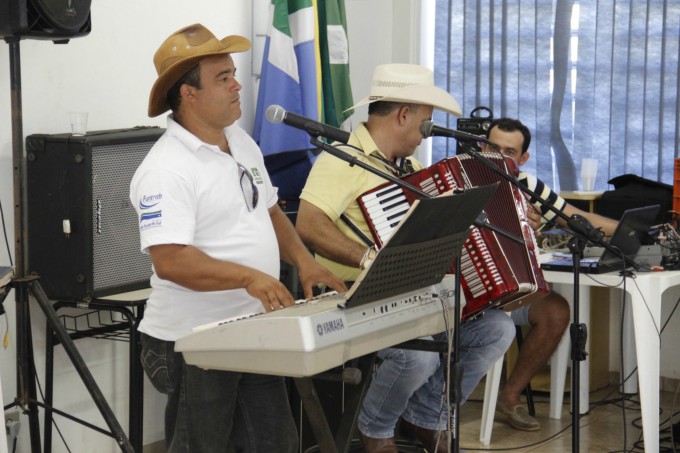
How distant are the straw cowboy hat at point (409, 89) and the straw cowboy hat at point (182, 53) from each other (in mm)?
909

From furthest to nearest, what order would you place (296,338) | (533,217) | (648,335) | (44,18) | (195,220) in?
(533,217), (648,335), (44,18), (195,220), (296,338)

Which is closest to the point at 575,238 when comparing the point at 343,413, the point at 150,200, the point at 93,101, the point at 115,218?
the point at 343,413

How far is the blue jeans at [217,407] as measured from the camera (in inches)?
96.0

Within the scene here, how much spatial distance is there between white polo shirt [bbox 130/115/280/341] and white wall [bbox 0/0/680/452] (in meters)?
0.93

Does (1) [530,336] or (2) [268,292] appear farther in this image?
(1) [530,336]

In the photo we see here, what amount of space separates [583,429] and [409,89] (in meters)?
1.79

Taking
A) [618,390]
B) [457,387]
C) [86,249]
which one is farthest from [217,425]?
[618,390]

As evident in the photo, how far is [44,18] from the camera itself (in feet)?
9.30

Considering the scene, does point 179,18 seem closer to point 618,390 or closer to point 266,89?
point 266,89

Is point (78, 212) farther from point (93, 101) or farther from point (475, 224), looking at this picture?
point (475, 224)

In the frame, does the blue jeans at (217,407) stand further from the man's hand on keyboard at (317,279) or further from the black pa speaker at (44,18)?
the black pa speaker at (44,18)

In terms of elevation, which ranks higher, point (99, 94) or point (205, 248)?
point (99, 94)

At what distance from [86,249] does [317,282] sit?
2.86 ft

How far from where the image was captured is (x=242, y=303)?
253 centimetres
